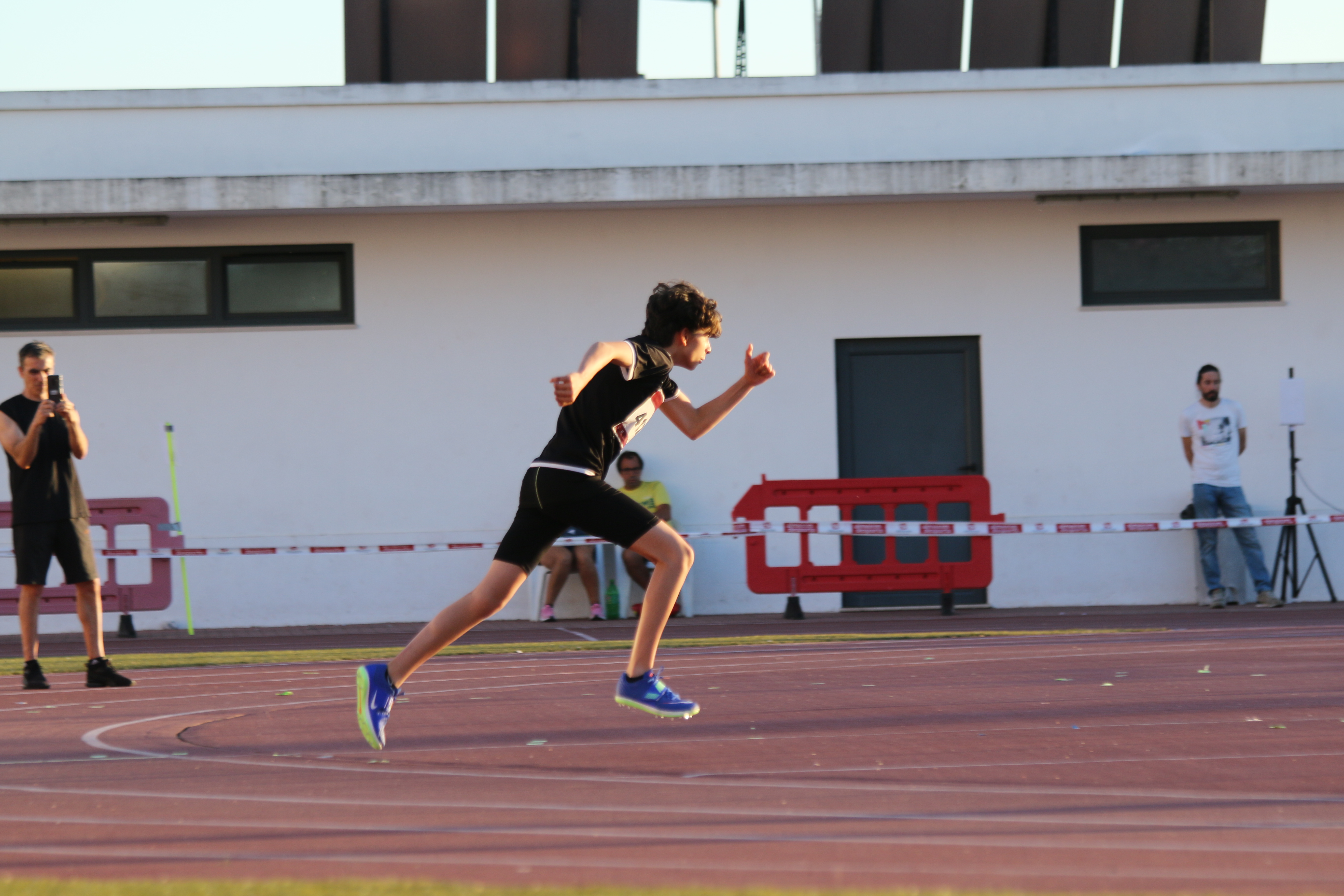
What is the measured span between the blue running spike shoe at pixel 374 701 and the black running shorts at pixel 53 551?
3.37 meters

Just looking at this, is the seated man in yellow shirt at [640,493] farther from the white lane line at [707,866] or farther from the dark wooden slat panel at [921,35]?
the white lane line at [707,866]

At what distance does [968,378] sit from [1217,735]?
8.79 m

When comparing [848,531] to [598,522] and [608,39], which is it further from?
[598,522]

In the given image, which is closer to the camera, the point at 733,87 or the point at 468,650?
the point at 468,650

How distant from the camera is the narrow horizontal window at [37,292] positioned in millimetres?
14352

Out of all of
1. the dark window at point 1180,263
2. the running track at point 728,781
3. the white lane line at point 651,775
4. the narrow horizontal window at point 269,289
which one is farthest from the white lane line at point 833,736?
the narrow horizontal window at point 269,289

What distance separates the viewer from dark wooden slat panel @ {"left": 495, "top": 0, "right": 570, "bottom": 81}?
15.4m

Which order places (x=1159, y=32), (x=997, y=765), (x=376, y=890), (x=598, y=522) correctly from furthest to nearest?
(x=1159, y=32)
(x=598, y=522)
(x=997, y=765)
(x=376, y=890)

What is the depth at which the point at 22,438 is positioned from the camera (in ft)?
26.2

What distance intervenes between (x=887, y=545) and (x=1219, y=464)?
323 cm

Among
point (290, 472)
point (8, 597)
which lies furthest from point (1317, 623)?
point (8, 597)

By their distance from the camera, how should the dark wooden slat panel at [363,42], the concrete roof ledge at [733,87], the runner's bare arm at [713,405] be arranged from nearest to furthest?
the runner's bare arm at [713,405] < the concrete roof ledge at [733,87] < the dark wooden slat panel at [363,42]

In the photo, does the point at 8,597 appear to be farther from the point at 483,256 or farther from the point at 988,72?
the point at 988,72

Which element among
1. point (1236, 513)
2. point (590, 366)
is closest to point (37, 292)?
point (590, 366)
